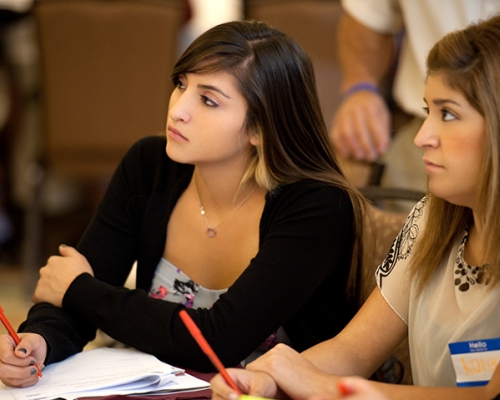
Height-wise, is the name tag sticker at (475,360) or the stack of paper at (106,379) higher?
the name tag sticker at (475,360)

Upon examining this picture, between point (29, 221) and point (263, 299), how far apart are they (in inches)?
112

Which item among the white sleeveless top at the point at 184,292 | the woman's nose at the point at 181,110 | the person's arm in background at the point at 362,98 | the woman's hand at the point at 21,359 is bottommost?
the white sleeveless top at the point at 184,292

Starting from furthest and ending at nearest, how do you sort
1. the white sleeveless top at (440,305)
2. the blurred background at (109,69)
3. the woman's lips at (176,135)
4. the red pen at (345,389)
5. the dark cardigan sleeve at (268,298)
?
the blurred background at (109,69) < the woman's lips at (176,135) < the dark cardigan sleeve at (268,298) < the white sleeveless top at (440,305) < the red pen at (345,389)

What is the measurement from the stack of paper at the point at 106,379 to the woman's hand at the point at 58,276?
212mm

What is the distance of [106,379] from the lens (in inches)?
55.0

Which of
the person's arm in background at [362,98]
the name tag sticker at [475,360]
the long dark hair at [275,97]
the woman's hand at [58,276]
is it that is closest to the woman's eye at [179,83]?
the long dark hair at [275,97]

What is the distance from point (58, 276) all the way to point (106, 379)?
0.42m

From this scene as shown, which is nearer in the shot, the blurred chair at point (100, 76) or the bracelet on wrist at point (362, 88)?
the bracelet on wrist at point (362, 88)

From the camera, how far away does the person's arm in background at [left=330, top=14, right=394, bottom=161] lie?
2.31 m

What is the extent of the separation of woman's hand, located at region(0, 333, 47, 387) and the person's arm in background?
112cm

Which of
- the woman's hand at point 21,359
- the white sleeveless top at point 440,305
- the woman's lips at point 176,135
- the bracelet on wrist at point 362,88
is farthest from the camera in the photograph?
the bracelet on wrist at point 362,88

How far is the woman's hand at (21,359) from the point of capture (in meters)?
1.42

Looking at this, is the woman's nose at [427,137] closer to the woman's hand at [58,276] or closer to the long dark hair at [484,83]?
the long dark hair at [484,83]

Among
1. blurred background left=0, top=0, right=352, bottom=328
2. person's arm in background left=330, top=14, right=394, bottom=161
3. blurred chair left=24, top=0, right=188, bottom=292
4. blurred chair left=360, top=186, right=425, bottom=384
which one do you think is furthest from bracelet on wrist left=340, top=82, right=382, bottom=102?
blurred chair left=24, top=0, right=188, bottom=292
